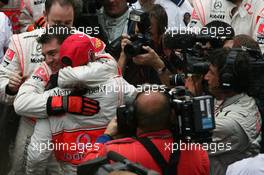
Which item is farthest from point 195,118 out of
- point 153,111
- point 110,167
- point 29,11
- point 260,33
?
point 29,11

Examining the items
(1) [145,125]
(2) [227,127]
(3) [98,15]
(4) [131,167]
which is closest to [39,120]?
(1) [145,125]

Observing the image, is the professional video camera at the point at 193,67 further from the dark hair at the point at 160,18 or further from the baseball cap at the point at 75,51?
the dark hair at the point at 160,18

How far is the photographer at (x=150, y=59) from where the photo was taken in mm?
4816

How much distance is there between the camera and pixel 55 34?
4.26 meters

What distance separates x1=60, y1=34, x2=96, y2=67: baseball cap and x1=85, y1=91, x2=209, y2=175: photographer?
72cm

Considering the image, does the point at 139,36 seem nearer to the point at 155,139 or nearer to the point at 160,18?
the point at 160,18

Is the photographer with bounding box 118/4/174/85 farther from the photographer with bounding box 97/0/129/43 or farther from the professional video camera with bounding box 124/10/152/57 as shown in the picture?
the photographer with bounding box 97/0/129/43

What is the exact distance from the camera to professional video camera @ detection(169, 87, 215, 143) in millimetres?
3303

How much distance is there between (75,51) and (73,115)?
15.9 inches

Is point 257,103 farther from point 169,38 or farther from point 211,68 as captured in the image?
point 169,38

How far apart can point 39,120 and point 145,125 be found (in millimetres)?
947

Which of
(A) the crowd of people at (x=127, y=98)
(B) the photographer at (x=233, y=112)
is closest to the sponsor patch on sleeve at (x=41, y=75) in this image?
(A) the crowd of people at (x=127, y=98)

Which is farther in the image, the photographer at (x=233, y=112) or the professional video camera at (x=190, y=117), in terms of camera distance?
the photographer at (x=233, y=112)

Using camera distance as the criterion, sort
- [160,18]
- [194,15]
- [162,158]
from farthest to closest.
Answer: [194,15], [160,18], [162,158]
